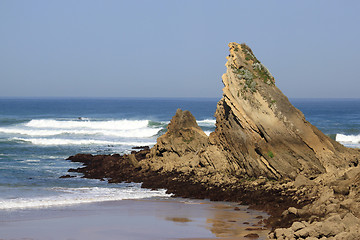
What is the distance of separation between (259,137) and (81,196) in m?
7.73

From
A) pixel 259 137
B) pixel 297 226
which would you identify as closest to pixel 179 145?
pixel 259 137

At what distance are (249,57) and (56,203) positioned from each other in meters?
10.7

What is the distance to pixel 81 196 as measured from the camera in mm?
21672

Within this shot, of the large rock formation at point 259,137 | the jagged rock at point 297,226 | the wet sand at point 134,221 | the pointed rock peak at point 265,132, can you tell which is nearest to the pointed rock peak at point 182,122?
the large rock formation at point 259,137

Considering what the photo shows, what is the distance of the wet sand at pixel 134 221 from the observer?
1495 centimetres

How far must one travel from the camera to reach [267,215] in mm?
17391

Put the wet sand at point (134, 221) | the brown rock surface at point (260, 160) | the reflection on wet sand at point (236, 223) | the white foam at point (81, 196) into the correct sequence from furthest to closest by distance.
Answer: the white foam at point (81, 196), the brown rock surface at point (260, 160), the wet sand at point (134, 221), the reflection on wet sand at point (236, 223)

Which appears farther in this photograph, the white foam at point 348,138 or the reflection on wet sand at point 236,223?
the white foam at point 348,138

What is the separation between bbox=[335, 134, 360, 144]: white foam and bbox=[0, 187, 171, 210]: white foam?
38085 millimetres

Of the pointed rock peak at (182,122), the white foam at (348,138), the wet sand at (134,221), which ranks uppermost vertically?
the pointed rock peak at (182,122)

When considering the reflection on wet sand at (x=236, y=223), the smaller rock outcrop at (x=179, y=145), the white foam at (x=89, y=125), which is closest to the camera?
the reflection on wet sand at (x=236, y=223)

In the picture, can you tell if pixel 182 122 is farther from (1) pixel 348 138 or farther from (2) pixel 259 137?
(1) pixel 348 138

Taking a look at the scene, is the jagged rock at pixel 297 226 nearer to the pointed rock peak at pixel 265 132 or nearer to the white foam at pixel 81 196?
the pointed rock peak at pixel 265 132

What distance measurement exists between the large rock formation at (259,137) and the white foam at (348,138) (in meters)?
35.5
